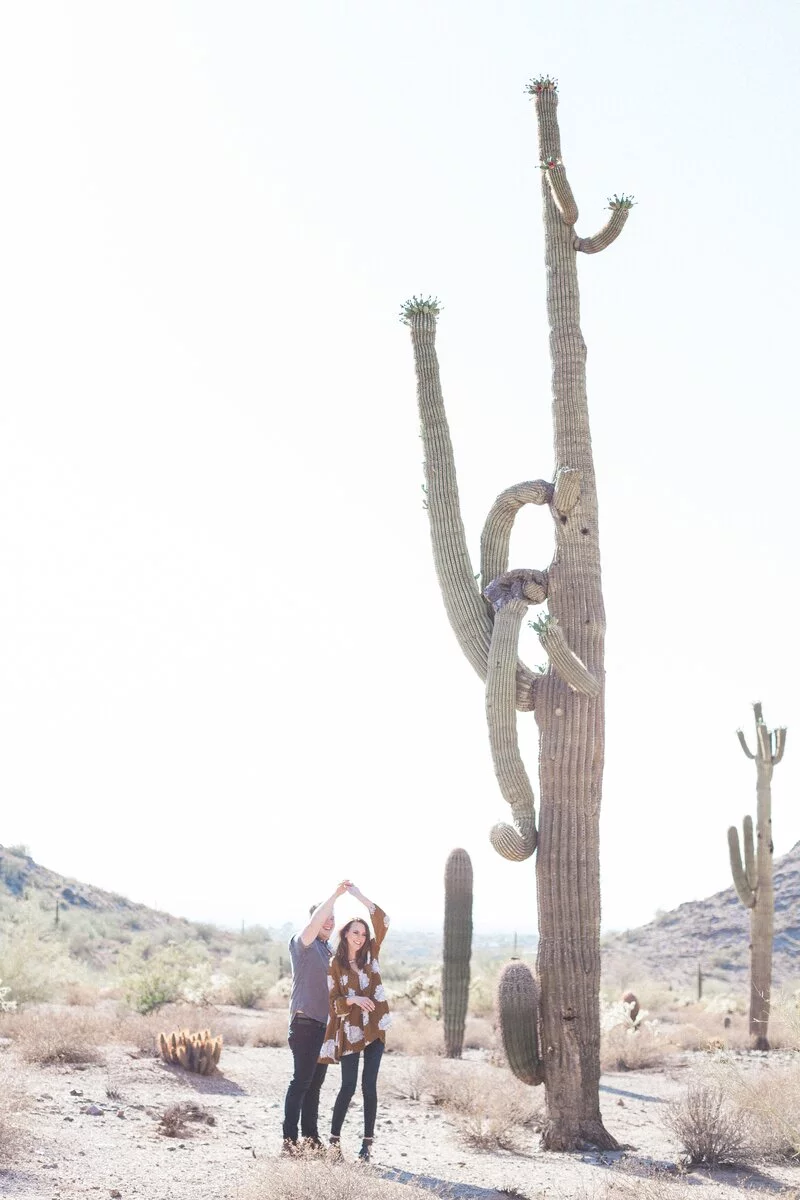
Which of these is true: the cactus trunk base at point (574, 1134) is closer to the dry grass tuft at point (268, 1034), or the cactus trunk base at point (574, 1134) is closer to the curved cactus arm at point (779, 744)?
the dry grass tuft at point (268, 1034)

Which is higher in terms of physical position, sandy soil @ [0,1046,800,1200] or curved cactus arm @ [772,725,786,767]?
curved cactus arm @ [772,725,786,767]

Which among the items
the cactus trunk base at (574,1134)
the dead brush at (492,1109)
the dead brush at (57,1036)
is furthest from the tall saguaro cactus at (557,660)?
the dead brush at (57,1036)

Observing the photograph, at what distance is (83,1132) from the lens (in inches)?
352

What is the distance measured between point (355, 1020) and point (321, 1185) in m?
1.71

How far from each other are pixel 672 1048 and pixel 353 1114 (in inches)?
323

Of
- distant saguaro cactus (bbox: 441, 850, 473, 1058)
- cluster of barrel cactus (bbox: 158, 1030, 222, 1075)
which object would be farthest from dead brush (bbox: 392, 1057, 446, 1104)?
distant saguaro cactus (bbox: 441, 850, 473, 1058)

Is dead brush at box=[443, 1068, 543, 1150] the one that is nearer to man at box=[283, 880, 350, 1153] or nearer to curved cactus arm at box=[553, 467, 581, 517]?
man at box=[283, 880, 350, 1153]

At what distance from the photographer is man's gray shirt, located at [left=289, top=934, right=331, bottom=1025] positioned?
7637mm

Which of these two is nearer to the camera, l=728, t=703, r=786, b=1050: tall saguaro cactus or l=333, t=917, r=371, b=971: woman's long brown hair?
l=333, t=917, r=371, b=971: woman's long brown hair

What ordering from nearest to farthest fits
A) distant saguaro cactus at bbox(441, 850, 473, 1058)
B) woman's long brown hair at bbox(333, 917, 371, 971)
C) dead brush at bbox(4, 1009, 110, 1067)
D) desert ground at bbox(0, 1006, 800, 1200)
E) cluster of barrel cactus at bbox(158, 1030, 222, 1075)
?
1. desert ground at bbox(0, 1006, 800, 1200)
2. woman's long brown hair at bbox(333, 917, 371, 971)
3. dead brush at bbox(4, 1009, 110, 1067)
4. cluster of barrel cactus at bbox(158, 1030, 222, 1075)
5. distant saguaro cactus at bbox(441, 850, 473, 1058)

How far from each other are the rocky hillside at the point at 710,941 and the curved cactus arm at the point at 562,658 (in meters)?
22.5

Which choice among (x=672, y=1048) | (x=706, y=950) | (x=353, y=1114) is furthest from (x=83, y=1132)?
(x=706, y=950)

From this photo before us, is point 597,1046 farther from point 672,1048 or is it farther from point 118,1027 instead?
point 672,1048

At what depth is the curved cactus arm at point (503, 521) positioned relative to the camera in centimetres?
1059
